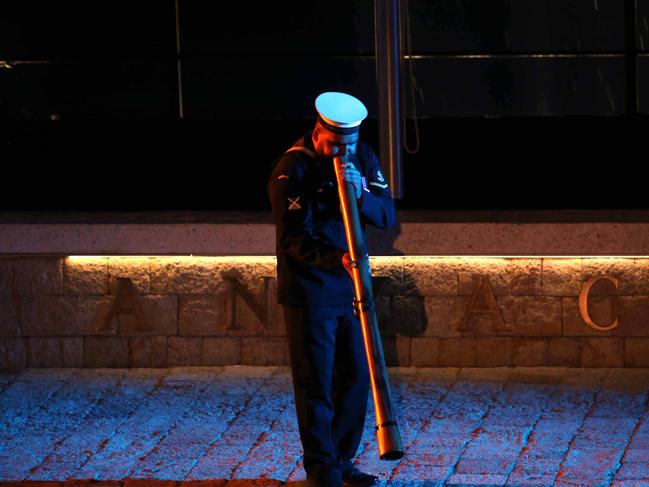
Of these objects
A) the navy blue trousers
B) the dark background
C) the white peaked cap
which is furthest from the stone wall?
the white peaked cap

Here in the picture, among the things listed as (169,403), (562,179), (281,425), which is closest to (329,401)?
(281,425)

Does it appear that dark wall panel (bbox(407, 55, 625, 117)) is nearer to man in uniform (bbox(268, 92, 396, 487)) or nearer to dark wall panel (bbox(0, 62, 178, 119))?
dark wall panel (bbox(0, 62, 178, 119))

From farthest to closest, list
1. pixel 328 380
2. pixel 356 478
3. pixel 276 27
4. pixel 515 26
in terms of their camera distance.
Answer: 1. pixel 276 27
2. pixel 515 26
3. pixel 356 478
4. pixel 328 380

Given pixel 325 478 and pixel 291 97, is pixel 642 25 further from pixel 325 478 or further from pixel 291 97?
pixel 325 478

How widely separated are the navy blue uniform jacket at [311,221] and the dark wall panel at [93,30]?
418 centimetres

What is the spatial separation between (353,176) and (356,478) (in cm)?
162

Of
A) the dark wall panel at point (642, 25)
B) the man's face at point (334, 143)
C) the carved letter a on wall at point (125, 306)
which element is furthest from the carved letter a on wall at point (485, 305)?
the man's face at point (334, 143)

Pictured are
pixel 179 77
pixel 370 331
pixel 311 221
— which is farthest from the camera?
pixel 179 77

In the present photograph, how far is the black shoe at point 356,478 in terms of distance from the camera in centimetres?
787

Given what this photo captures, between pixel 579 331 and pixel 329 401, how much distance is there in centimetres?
295

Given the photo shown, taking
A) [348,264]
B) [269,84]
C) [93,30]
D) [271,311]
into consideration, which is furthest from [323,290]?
[93,30]

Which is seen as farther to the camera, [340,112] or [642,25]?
[642,25]

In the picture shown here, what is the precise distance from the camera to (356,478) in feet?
25.9

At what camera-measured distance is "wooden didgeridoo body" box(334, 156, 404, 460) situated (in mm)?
7031
